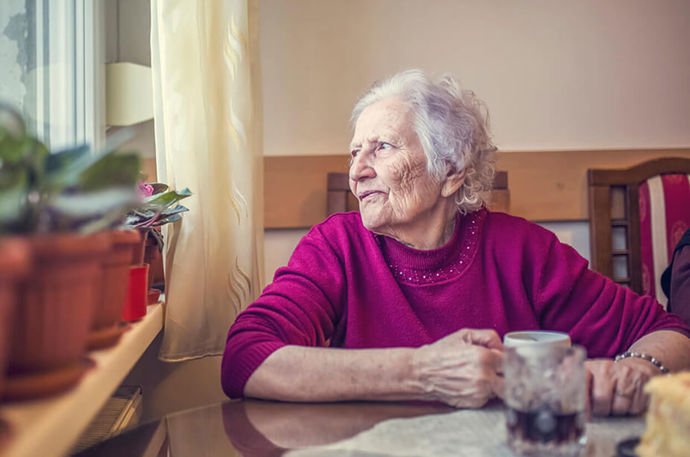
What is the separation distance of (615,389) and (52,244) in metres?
0.82

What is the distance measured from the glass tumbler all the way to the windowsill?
1.56ft

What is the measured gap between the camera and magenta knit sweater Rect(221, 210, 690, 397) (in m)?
1.33

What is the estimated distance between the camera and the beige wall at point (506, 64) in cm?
223

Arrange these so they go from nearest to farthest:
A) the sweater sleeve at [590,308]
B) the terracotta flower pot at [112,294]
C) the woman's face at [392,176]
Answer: the terracotta flower pot at [112,294], the sweater sleeve at [590,308], the woman's face at [392,176]

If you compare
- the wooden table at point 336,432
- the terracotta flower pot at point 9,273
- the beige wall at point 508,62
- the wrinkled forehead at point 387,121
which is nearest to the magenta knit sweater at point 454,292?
the wrinkled forehead at point 387,121

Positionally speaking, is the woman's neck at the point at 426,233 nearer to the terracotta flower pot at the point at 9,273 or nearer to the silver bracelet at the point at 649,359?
the silver bracelet at the point at 649,359

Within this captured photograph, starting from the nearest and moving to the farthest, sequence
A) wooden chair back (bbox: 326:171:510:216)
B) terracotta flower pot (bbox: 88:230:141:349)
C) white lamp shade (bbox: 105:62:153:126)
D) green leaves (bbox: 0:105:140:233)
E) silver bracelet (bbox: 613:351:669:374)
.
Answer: green leaves (bbox: 0:105:140:233) < terracotta flower pot (bbox: 88:230:141:349) < silver bracelet (bbox: 613:351:669:374) < white lamp shade (bbox: 105:62:153:126) < wooden chair back (bbox: 326:171:510:216)

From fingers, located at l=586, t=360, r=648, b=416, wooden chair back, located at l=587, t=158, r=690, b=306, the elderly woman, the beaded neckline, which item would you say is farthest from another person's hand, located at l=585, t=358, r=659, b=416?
wooden chair back, located at l=587, t=158, r=690, b=306

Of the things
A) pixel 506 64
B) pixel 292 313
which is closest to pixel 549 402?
pixel 292 313

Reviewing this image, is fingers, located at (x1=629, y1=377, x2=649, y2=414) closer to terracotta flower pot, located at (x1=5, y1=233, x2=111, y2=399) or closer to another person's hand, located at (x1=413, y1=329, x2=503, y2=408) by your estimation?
another person's hand, located at (x1=413, y1=329, x2=503, y2=408)

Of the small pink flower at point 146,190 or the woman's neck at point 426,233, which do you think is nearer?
the small pink flower at point 146,190

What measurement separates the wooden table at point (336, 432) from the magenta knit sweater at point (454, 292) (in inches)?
14.3

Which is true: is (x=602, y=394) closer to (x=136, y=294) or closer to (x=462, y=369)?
(x=462, y=369)

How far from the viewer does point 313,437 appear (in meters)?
0.78
